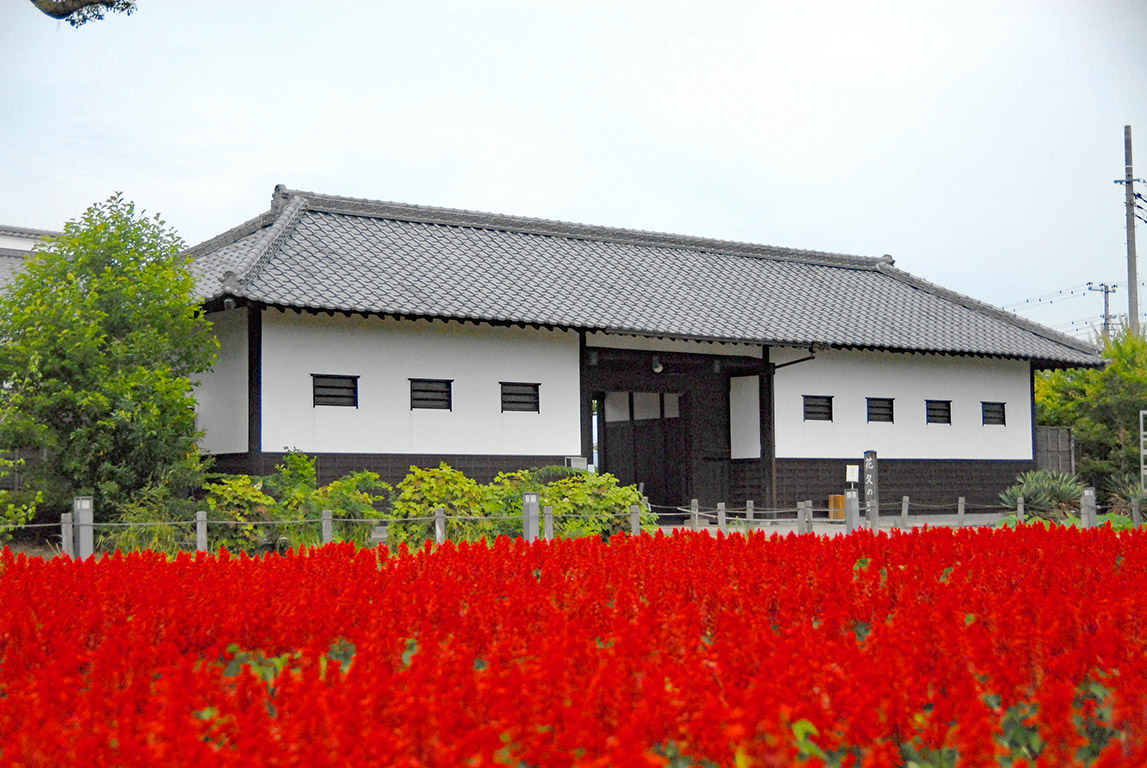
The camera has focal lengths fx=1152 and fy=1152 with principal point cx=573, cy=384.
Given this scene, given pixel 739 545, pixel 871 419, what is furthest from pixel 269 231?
pixel 739 545

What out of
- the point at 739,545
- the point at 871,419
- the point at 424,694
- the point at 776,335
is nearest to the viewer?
the point at 424,694

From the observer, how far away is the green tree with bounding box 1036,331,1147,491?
2535 centimetres

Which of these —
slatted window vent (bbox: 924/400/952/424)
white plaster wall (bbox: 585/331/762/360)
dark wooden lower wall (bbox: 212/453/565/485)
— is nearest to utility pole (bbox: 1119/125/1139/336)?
slatted window vent (bbox: 924/400/952/424)

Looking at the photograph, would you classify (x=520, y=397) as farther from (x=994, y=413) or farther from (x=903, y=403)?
(x=994, y=413)

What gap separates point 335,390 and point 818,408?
31.6 ft

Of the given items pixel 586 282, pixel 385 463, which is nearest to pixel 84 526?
pixel 385 463

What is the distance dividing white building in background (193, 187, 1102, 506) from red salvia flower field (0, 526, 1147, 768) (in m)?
11.6

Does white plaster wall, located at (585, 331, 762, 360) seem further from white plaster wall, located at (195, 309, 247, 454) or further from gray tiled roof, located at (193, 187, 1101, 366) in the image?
white plaster wall, located at (195, 309, 247, 454)

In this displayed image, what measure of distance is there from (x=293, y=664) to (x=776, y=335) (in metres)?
17.4

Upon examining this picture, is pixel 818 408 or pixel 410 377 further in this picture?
pixel 818 408

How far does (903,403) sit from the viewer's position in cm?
2347

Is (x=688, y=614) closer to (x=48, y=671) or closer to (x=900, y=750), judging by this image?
(x=900, y=750)

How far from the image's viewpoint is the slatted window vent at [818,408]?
878 inches

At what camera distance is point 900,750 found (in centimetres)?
342
